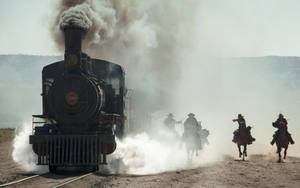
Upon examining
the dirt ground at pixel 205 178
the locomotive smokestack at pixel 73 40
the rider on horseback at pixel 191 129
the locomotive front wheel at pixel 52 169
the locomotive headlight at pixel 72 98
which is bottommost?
the dirt ground at pixel 205 178

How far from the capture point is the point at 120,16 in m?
30.2

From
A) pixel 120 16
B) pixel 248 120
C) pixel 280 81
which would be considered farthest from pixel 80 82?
pixel 280 81

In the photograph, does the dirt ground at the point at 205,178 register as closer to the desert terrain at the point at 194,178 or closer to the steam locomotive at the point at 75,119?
the desert terrain at the point at 194,178

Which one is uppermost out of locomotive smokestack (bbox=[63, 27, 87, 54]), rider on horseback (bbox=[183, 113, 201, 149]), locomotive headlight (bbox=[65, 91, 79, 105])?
locomotive smokestack (bbox=[63, 27, 87, 54])

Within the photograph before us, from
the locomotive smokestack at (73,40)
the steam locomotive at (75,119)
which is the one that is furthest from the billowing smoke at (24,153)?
the locomotive smokestack at (73,40)

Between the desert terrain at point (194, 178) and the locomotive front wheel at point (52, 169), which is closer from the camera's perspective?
the desert terrain at point (194, 178)

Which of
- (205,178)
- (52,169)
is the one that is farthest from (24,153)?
(205,178)

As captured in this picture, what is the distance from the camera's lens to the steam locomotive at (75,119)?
1393cm

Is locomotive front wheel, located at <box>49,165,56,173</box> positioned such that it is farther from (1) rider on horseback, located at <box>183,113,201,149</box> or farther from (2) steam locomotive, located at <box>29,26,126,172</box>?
(1) rider on horseback, located at <box>183,113,201,149</box>

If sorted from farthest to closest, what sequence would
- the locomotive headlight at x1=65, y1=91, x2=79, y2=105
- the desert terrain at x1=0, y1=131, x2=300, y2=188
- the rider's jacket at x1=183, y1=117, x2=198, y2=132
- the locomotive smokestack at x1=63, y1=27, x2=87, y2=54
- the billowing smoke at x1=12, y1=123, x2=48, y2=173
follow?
1. the rider's jacket at x1=183, y1=117, x2=198, y2=132
2. the billowing smoke at x1=12, y1=123, x2=48, y2=173
3. the locomotive smokestack at x1=63, y1=27, x2=87, y2=54
4. the locomotive headlight at x1=65, y1=91, x2=79, y2=105
5. the desert terrain at x1=0, y1=131, x2=300, y2=188

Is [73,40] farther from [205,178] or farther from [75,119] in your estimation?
[205,178]

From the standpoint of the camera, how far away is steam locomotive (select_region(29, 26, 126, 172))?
13930mm

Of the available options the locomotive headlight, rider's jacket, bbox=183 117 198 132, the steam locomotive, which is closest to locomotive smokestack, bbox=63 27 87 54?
the steam locomotive

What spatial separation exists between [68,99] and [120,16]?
55.5ft
